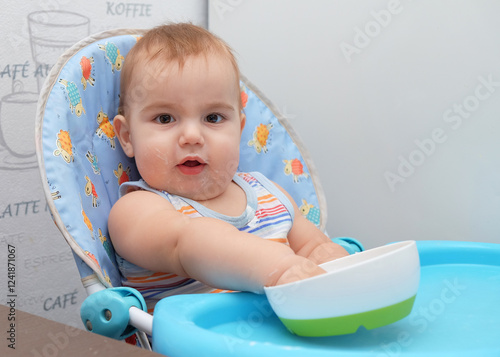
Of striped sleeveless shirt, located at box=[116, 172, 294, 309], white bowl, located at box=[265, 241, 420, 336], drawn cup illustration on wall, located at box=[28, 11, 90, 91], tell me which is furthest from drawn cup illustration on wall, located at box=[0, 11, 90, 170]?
white bowl, located at box=[265, 241, 420, 336]

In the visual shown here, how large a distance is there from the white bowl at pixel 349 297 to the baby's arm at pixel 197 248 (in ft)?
0.16

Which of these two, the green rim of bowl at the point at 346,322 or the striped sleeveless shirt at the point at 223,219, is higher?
the green rim of bowl at the point at 346,322

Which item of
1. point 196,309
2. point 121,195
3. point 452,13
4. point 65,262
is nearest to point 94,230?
point 121,195

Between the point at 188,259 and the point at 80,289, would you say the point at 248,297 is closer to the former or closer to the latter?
the point at 188,259

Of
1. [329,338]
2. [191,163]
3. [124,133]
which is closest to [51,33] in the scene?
[124,133]

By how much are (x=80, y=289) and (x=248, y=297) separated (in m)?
0.64

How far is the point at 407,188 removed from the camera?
1.12m

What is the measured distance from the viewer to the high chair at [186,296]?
1.85ft

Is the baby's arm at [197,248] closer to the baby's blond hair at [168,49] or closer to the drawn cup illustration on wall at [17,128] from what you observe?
the baby's blond hair at [168,49]

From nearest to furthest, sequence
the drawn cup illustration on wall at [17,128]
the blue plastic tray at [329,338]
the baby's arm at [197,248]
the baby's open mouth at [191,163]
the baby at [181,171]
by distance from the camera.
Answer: the blue plastic tray at [329,338]
the baby's arm at [197,248]
the baby at [181,171]
the baby's open mouth at [191,163]
the drawn cup illustration on wall at [17,128]

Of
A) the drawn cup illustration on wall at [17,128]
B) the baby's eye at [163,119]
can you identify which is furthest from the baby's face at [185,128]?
the drawn cup illustration on wall at [17,128]

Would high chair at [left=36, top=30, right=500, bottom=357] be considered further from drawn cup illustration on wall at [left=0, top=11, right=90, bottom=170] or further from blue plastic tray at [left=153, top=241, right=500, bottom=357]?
drawn cup illustration on wall at [left=0, top=11, right=90, bottom=170]

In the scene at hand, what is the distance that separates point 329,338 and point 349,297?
7cm

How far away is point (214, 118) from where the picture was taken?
879 millimetres
